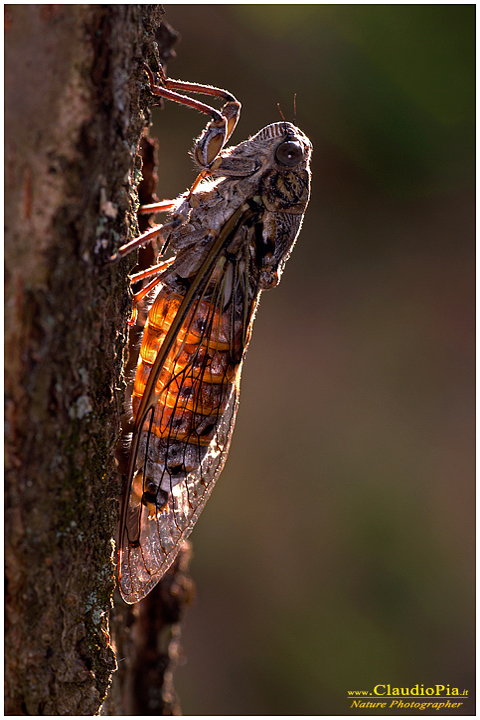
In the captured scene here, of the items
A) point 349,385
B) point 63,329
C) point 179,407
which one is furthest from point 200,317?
point 349,385

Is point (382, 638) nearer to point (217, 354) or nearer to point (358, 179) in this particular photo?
point (217, 354)

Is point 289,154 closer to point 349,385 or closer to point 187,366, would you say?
point 187,366

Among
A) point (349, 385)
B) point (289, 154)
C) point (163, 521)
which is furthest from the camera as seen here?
point (349, 385)

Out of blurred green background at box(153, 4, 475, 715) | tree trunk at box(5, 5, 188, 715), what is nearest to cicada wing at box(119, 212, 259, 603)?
tree trunk at box(5, 5, 188, 715)

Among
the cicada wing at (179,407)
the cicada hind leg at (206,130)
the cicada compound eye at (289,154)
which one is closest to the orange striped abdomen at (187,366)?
the cicada wing at (179,407)

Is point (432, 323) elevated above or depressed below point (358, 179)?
below

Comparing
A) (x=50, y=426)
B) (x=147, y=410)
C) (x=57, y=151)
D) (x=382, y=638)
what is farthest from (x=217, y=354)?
(x=382, y=638)
